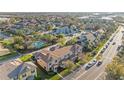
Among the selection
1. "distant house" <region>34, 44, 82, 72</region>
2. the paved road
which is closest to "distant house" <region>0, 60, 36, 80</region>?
"distant house" <region>34, 44, 82, 72</region>

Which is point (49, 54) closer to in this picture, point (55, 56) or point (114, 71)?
point (55, 56)

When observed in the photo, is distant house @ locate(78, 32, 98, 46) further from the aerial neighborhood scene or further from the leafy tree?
the leafy tree

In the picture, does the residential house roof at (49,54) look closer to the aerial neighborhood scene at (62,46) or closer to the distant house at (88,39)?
the aerial neighborhood scene at (62,46)

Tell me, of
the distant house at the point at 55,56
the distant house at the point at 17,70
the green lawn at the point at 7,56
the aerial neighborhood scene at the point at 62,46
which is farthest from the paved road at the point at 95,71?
the green lawn at the point at 7,56

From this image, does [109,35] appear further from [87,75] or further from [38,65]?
[38,65]
